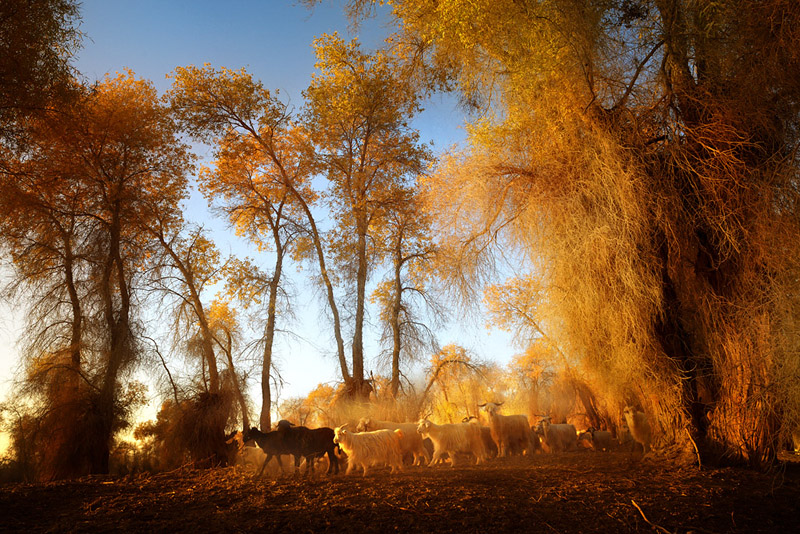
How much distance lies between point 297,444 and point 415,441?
2.22 m

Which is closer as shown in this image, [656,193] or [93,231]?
[656,193]

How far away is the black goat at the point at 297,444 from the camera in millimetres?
6414

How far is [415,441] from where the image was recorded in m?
7.98

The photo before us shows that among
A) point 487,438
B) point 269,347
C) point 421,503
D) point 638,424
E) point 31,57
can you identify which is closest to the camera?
point 421,503

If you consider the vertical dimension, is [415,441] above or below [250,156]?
below

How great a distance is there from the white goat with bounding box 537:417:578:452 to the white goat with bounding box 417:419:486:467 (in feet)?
8.61

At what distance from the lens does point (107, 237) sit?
9.76m

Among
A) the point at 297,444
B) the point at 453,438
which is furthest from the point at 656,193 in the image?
the point at 297,444

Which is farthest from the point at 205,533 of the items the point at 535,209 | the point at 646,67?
the point at 646,67

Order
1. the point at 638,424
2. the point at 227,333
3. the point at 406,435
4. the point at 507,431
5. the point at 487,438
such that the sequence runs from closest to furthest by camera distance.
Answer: the point at 406,435 < the point at 638,424 < the point at 487,438 < the point at 507,431 < the point at 227,333

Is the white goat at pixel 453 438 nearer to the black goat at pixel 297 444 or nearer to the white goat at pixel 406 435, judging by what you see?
the white goat at pixel 406 435

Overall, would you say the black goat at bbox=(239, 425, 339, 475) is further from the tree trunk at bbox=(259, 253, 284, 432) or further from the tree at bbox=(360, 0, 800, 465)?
the tree trunk at bbox=(259, 253, 284, 432)

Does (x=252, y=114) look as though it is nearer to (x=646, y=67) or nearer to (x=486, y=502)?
(x=646, y=67)

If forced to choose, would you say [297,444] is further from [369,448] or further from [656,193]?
[656,193]
